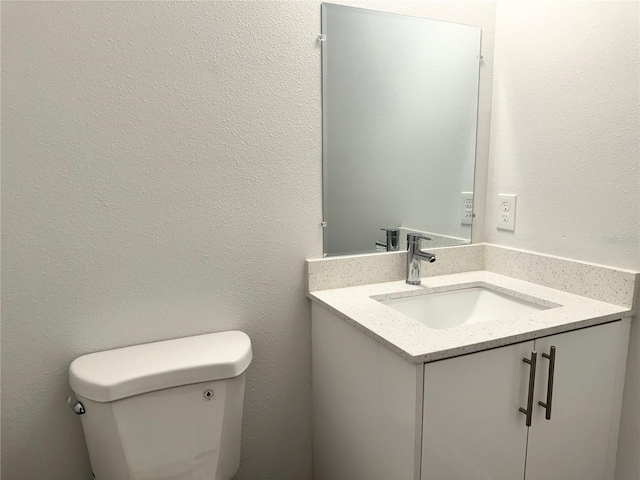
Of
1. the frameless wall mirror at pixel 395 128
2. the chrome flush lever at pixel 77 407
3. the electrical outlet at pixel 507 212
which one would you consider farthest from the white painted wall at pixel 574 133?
the chrome flush lever at pixel 77 407

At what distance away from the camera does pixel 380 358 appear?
3.44 feet

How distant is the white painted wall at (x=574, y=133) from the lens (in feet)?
3.83

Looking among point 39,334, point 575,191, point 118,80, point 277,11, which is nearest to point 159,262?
point 39,334

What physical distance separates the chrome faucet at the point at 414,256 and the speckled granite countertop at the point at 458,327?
3 cm

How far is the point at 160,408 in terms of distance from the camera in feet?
3.48

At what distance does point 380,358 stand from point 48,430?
0.84 metres

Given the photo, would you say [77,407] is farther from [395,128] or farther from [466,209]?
[466,209]

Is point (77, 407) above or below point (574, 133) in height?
below

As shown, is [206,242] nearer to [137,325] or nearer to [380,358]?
[137,325]

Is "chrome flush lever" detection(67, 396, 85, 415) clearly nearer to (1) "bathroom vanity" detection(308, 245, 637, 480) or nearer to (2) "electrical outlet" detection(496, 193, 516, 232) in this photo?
(1) "bathroom vanity" detection(308, 245, 637, 480)

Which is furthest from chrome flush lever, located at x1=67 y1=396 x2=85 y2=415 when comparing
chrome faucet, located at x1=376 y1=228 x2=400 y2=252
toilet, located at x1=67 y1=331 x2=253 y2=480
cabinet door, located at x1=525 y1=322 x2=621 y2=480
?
cabinet door, located at x1=525 y1=322 x2=621 y2=480

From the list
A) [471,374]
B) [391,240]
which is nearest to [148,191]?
[391,240]

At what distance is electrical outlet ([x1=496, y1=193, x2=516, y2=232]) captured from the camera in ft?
4.90

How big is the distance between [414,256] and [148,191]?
30.8 inches
